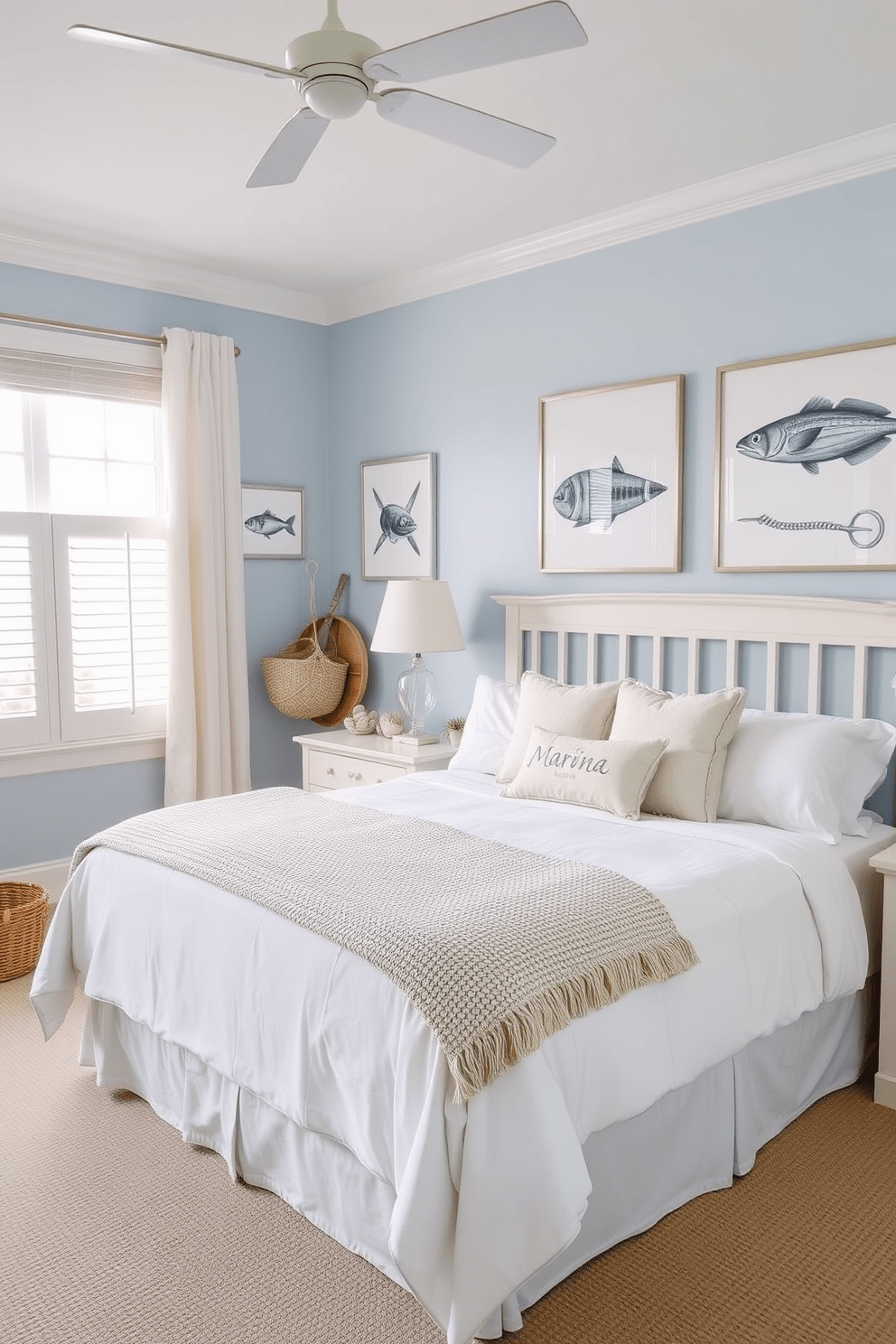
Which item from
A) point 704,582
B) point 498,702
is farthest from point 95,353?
point 704,582

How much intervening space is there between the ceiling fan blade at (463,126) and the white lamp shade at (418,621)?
2024mm

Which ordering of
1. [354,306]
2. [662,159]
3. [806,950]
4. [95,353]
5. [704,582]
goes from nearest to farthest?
[806,950], [662,159], [704,582], [95,353], [354,306]

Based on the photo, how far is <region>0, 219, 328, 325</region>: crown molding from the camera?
13.2 ft

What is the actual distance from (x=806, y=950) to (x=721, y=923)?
35 cm

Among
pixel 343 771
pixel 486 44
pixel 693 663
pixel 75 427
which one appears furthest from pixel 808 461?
pixel 75 427

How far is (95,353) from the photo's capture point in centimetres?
427

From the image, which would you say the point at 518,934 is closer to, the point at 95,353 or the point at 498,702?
the point at 498,702

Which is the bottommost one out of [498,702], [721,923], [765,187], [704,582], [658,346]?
[721,923]

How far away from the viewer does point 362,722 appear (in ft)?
15.3

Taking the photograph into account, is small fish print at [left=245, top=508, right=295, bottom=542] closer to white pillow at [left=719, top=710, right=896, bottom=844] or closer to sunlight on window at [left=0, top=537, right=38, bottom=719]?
sunlight on window at [left=0, top=537, right=38, bottom=719]

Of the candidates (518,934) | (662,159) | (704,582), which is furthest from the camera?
(704,582)

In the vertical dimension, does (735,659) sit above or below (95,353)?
below

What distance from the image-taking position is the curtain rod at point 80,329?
4016 mm

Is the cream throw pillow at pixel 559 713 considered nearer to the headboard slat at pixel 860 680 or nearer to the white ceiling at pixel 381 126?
the headboard slat at pixel 860 680
